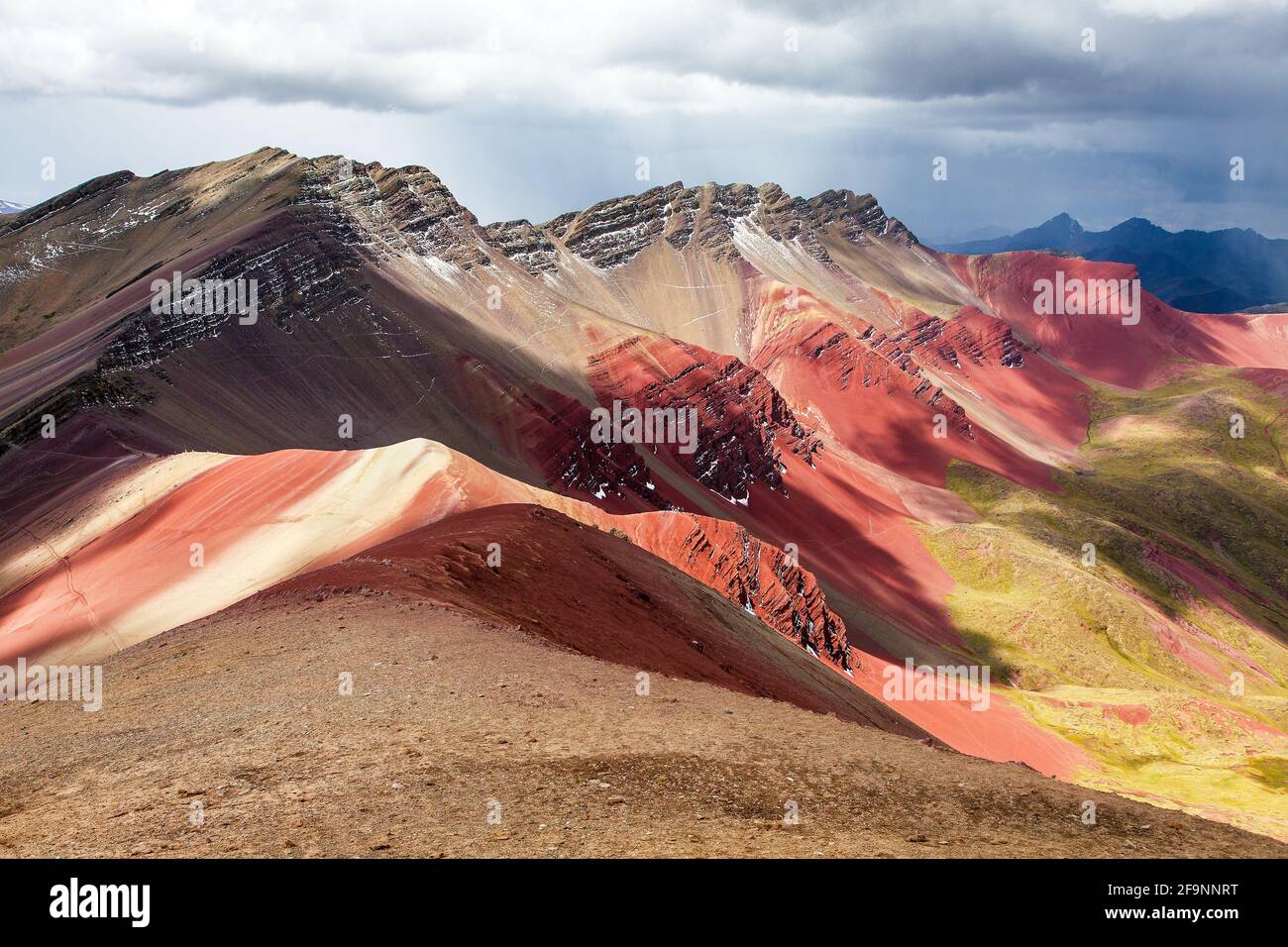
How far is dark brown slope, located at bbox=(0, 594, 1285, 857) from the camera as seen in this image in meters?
13.2

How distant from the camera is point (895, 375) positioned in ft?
565

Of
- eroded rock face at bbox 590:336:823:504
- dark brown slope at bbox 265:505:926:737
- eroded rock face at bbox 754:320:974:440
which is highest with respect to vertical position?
eroded rock face at bbox 754:320:974:440

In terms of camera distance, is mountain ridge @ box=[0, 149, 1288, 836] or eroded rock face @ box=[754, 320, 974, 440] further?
eroded rock face @ box=[754, 320, 974, 440]

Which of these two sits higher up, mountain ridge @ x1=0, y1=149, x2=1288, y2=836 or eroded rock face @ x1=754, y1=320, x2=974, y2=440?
eroded rock face @ x1=754, y1=320, x2=974, y2=440

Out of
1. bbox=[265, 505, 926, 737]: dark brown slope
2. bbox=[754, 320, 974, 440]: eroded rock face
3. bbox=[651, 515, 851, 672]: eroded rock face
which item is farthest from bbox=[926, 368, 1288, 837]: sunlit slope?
bbox=[265, 505, 926, 737]: dark brown slope

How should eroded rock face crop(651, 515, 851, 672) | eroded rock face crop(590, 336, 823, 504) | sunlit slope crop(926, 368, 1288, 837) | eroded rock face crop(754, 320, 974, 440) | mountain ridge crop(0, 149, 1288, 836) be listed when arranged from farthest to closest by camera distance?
eroded rock face crop(754, 320, 974, 440) → eroded rock face crop(590, 336, 823, 504) → sunlit slope crop(926, 368, 1288, 837) → eroded rock face crop(651, 515, 851, 672) → mountain ridge crop(0, 149, 1288, 836)

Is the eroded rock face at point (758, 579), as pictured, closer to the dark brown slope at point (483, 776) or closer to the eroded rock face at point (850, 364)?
the dark brown slope at point (483, 776)

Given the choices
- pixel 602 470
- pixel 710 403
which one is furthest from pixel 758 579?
pixel 710 403

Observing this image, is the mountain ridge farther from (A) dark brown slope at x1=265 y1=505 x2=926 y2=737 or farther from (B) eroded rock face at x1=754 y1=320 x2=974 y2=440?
(B) eroded rock face at x1=754 y1=320 x2=974 y2=440

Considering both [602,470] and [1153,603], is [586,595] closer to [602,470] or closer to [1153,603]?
[602,470]

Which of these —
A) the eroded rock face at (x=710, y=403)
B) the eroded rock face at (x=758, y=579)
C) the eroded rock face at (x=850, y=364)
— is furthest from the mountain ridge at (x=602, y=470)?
the eroded rock face at (x=850, y=364)

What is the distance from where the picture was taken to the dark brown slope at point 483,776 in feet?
43.2

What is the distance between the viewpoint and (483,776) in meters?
15.4

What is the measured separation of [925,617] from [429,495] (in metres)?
71.7
